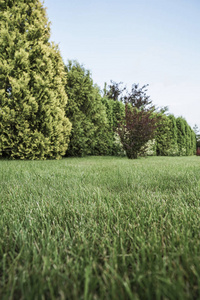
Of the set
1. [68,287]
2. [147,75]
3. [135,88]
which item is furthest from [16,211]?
[135,88]

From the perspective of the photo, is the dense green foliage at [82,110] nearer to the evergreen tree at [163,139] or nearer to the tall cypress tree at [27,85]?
the tall cypress tree at [27,85]

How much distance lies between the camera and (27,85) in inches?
234

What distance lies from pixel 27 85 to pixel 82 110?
2.89 m

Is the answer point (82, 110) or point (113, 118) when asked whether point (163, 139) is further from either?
point (82, 110)

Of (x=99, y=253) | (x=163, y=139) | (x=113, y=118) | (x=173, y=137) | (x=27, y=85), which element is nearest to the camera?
(x=99, y=253)

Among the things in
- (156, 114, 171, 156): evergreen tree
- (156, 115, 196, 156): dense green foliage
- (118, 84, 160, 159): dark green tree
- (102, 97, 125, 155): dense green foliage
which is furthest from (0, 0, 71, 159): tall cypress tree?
(156, 115, 196, 156): dense green foliage

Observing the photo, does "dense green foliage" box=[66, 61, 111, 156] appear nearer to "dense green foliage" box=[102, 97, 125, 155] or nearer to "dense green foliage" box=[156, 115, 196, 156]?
"dense green foliage" box=[102, 97, 125, 155]

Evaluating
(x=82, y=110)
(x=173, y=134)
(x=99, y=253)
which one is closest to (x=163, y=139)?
(x=173, y=134)

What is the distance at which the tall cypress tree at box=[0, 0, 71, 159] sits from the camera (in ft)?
18.6

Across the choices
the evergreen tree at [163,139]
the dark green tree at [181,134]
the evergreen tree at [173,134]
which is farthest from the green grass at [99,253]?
the dark green tree at [181,134]

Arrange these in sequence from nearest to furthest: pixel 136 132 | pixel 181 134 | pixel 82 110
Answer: pixel 136 132
pixel 82 110
pixel 181 134

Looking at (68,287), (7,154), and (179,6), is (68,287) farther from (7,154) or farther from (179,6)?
(179,6)

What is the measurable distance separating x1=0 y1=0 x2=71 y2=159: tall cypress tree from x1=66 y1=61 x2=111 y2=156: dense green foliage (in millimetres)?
1148

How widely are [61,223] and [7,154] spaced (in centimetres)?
629
